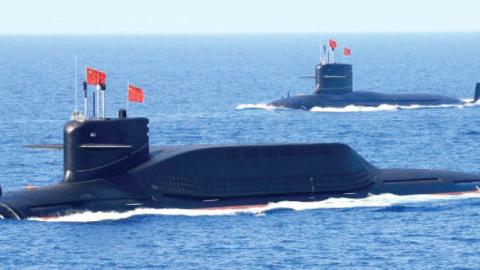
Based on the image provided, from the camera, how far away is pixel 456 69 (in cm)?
19875

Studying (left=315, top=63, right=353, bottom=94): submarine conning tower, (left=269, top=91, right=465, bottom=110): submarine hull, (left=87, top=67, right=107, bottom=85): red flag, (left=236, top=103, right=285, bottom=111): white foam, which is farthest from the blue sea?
(left=87, top=67, right=107, bottom=85): red flag

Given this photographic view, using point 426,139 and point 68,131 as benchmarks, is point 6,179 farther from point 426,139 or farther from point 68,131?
point 426,139

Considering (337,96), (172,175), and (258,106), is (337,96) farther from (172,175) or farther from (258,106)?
(172,175)

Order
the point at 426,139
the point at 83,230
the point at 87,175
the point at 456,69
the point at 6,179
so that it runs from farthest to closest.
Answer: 1. the point at 456,69
2. the point at 426,139
3. the point at 6,179
4. the point at 87,175
5. the point at 83,230

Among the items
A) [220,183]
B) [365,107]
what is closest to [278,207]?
[220,183]

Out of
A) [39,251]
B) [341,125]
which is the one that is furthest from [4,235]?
[341,125]

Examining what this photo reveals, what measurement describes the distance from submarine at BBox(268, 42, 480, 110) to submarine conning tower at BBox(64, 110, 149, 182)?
58218 mm

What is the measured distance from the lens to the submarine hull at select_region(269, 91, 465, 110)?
4358 inches

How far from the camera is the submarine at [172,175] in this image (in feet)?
164

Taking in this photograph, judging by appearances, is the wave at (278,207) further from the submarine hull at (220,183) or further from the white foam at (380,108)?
the white foam at (380,108)

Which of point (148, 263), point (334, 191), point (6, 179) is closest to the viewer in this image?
point (148, 263)

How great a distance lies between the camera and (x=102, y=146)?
50.9 meters

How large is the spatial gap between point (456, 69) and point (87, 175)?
6038 inches

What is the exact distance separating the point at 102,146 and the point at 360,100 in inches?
2479
